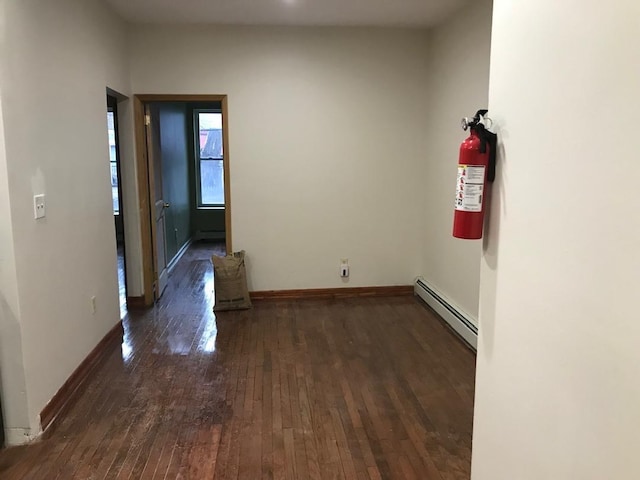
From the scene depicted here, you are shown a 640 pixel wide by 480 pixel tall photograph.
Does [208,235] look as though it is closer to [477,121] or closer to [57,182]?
[57,182]

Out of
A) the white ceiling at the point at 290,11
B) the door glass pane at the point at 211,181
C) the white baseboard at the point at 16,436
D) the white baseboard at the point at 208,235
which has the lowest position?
the white baseboard at the point at 16,436

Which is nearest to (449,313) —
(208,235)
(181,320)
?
(181,320)

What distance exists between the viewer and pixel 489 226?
162 centimetres

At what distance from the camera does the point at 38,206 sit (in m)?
2.57

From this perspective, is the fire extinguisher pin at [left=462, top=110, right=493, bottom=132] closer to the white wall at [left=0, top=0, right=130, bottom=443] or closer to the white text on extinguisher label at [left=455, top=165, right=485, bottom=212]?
the white text on extinguisher label at [left=455, top=165, right=485, bottom=212]

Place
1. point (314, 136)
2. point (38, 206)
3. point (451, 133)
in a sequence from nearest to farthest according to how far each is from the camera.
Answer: point (38, 206), point (451, 133), point (314, 136)

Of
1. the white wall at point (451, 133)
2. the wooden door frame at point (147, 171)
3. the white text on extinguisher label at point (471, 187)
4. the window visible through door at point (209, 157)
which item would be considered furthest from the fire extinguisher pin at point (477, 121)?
the window visible through door at point (209, 157)

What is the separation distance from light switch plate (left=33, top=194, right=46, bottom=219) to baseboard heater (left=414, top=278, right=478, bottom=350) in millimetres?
2725

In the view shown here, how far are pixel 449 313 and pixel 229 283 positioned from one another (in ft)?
6.35

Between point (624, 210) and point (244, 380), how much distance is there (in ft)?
8.47

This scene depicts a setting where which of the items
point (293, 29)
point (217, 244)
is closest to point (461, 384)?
point (293, 29)

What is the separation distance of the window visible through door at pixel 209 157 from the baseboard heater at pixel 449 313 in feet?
14.4

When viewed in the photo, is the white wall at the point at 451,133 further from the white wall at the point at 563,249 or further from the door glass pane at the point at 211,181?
the door glass pane at the point at 211,181

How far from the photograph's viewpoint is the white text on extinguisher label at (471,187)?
1.56 metres
